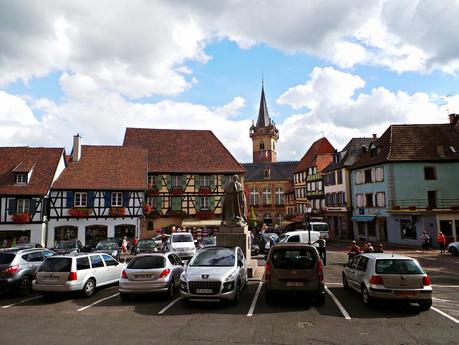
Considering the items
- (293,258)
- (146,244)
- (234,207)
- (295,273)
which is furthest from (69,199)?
(295,273)

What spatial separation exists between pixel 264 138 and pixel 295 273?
7532 cm

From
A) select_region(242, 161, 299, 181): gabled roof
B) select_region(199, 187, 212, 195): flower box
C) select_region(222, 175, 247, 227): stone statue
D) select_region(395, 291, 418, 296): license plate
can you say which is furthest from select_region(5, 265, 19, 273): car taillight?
select_region(242, 161, 299, 181): gabled roof

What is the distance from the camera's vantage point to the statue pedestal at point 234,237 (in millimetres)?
14219

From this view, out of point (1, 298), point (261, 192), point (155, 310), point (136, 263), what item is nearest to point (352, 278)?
point (155, 310)

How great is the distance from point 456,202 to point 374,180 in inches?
280

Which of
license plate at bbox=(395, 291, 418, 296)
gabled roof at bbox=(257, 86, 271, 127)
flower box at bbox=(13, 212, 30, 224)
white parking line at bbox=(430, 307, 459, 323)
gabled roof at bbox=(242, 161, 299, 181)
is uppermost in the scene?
gabled roof at bbox=(257, 86, 271, 127)

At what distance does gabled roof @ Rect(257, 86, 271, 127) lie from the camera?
8509 centimetres

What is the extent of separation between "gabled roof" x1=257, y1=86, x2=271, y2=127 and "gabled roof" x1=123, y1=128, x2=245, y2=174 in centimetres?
4498

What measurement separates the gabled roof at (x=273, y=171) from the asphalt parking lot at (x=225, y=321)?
5699cm

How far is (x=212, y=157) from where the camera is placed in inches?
1529

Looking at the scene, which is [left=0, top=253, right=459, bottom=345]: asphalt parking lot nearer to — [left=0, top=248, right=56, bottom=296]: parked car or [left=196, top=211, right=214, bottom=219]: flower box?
[left=0, top=248, right=56, bottom=296]: parked car

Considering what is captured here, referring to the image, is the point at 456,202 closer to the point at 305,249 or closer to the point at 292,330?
the point at 305,249

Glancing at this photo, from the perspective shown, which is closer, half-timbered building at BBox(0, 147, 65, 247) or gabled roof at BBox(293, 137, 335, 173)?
half-timbered building at BBox(0, 147, 65, 247)

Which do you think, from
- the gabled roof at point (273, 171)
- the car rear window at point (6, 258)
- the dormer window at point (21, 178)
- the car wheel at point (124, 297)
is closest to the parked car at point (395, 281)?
the car wheel at point (124, 297)
